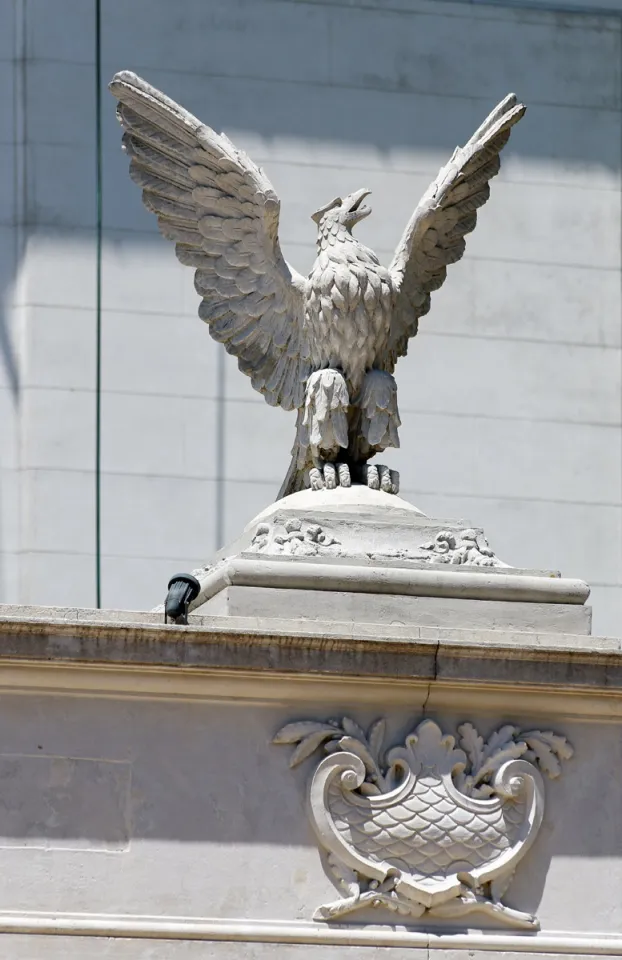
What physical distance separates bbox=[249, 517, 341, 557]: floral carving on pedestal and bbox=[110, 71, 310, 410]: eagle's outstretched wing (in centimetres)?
118

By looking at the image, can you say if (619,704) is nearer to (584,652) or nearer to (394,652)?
(584,652)

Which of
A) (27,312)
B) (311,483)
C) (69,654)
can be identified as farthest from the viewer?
(27,312)

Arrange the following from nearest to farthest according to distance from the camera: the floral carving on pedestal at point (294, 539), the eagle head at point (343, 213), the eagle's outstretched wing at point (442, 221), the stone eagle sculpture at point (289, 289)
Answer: the floral carving on pedestal at point (294, 539)
the stone eagle sculpture at point (289, 289)
the eagle head at point (343, 213)
the eagle's outstretched wing at point (442, 221)

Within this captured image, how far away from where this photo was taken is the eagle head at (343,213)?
15.3 metres

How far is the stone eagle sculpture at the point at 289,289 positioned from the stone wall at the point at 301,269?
4839 millimetres

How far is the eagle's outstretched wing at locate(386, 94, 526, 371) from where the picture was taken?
1555 cm

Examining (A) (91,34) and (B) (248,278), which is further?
(A) (91,34)

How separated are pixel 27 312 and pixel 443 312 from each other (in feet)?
11.2

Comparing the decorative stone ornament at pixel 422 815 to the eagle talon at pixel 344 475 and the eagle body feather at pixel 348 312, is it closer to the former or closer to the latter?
the eagle talon at pixel 344 475

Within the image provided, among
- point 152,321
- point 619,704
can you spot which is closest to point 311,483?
point 619,704

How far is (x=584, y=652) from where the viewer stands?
44.8 feet

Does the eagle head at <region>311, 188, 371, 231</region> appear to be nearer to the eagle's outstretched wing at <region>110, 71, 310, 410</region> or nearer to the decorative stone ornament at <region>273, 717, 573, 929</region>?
the eagle's outstretched wing at <region>110, 71, 310, 410</region>

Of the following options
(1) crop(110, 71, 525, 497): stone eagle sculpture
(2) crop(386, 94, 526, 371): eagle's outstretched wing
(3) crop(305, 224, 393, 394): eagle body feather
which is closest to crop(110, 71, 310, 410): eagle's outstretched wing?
(1) crop(110, 71, 525, 497): stone eagle sculpture

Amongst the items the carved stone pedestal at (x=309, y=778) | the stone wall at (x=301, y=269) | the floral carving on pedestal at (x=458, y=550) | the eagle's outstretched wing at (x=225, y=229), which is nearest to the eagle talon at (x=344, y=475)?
the eagle's outstretched wing at (x=225, y=229)
